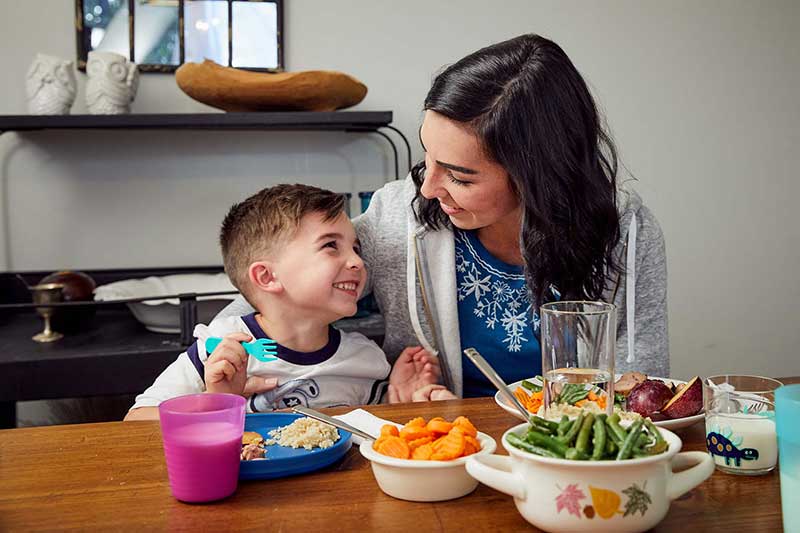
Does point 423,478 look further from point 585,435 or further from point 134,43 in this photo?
point 134,43

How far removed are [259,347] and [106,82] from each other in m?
1.35

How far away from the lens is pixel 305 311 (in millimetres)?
1545

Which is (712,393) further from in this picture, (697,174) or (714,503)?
(697,174)

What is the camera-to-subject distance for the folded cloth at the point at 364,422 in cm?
110

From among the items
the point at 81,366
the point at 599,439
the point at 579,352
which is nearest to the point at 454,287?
the point at 579,352

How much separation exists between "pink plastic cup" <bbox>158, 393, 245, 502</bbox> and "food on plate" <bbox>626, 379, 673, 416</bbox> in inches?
19.9

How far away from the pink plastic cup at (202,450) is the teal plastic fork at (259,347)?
394 millimetres

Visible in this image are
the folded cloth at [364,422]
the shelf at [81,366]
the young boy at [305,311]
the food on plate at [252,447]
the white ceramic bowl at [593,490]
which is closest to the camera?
the white ceramic bowl at [593,490]

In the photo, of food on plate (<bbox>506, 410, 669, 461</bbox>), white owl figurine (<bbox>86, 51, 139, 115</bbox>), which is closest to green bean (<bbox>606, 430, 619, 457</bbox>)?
food on plate (<bbox>506, 410, 669, 461</bbox>)

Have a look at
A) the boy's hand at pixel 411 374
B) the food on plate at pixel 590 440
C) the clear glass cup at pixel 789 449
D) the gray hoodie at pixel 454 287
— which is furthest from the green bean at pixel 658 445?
the gray hoodie at pixel 454 287

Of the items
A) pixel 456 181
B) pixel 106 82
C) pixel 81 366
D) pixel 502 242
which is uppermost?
pixel 106 82

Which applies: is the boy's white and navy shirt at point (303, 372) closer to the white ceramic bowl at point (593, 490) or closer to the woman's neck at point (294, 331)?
the woman's neck at point (294, 331)

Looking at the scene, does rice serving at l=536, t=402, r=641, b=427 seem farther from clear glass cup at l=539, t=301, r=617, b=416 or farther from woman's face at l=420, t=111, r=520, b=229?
woman's face at l=420, t=111, r=520, b=229

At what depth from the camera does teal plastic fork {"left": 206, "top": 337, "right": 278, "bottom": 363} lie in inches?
52.8
